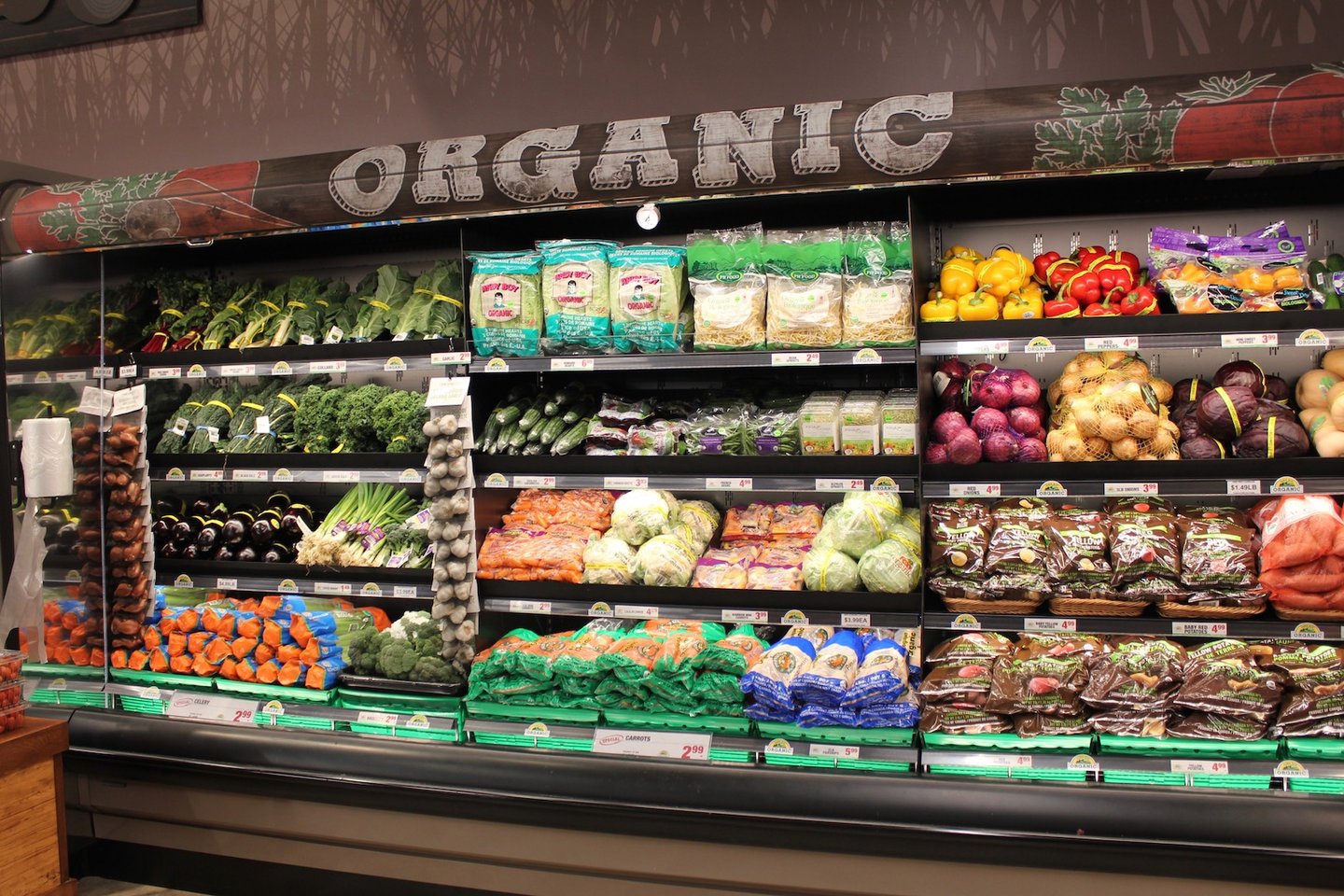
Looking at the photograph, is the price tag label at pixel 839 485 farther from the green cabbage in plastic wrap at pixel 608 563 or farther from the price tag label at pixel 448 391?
the price tag label at pixel 448 391

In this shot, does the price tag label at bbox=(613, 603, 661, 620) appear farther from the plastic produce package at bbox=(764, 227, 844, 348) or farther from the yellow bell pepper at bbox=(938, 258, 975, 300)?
the yellow bell pepper at bbox=(938, 258, 975, 300)

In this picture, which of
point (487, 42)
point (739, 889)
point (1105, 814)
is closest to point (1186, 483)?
point (1105, 814)

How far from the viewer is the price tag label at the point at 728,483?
A: 11.1ft

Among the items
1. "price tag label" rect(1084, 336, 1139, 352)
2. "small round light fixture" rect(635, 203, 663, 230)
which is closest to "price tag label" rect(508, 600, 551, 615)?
"small round light fixture" rect(635, 203, 663, 230)

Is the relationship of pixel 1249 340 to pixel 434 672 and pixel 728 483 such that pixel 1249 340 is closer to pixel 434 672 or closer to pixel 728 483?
pixel 728 483

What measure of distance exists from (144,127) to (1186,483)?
506cm

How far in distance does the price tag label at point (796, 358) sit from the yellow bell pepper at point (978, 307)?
50 centimetres

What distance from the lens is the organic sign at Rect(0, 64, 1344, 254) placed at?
8.54ft

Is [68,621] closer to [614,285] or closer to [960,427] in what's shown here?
[614,285]

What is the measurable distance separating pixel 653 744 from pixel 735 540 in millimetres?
876

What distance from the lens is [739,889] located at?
119 inches

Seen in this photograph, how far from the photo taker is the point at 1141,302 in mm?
3121

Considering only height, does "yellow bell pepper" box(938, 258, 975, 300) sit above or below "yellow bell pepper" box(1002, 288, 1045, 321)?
above

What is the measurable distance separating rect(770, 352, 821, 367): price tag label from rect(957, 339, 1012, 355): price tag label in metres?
0.46
